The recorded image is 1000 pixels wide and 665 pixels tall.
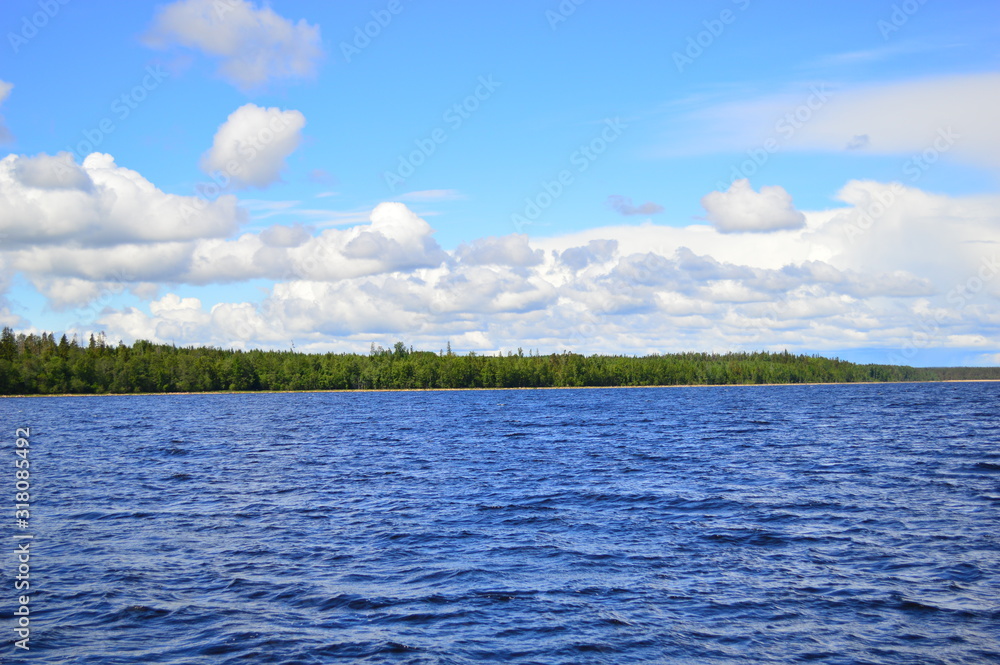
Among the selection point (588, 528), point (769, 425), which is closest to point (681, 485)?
point (588, 528)

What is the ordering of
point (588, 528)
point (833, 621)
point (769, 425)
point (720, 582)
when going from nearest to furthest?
1. point (833, 621)
2. point (720, 582)
3. point (588, 528)
4. point (769, 425)

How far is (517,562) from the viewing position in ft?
73.0

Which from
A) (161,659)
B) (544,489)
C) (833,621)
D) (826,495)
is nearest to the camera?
(161,659)

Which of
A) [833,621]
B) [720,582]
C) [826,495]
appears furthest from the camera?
[826,495]

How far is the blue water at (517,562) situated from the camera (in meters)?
15.9

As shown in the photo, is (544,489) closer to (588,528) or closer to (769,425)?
(588,528)

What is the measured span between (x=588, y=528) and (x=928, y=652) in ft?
42.2

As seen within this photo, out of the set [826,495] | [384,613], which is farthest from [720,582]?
[826,495]

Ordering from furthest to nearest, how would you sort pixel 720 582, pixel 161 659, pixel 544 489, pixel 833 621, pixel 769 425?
pixel 769 425 → pixel 544 489 → pixel 720 582 → pixel 833 621 → pixel 161 659

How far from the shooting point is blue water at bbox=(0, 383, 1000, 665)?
1595 centimetres

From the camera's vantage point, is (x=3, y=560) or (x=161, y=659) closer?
(x=161, y=659)

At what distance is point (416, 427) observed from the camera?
85312mm

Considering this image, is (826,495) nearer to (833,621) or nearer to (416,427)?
(833,621)

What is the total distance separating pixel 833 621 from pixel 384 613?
1053cm
